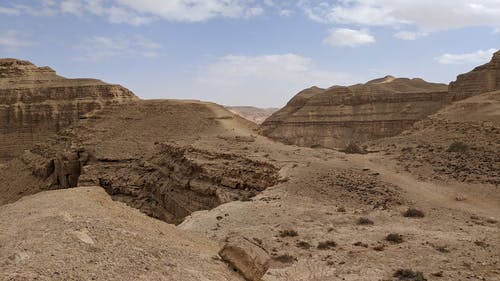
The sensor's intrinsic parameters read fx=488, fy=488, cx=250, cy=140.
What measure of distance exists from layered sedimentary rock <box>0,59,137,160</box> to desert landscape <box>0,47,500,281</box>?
0.11 m

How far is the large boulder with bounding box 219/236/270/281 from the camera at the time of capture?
22.6ft

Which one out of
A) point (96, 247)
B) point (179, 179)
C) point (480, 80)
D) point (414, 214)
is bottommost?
point (179, 179)

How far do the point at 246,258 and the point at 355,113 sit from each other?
51471 millimetres

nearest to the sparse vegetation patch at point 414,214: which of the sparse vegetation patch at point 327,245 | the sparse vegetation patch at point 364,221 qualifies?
the sparse vegetation patch at point 364,221

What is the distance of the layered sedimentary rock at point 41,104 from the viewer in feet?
118

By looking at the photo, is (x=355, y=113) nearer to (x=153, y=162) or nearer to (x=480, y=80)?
(x=480, y=80)

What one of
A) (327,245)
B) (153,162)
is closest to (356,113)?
(153,162)

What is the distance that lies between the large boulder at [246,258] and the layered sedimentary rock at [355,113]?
1800 inches

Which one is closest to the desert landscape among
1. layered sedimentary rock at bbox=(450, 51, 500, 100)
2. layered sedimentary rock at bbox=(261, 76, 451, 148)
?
layered sedimentary rock at bbox=(450, 51, 500, 100)

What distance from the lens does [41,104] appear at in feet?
121

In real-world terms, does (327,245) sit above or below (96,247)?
below

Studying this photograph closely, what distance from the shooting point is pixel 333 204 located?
14.5 m

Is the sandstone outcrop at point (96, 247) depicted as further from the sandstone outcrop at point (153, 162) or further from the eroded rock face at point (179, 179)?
the sandstone outcrop at point (153, 162)

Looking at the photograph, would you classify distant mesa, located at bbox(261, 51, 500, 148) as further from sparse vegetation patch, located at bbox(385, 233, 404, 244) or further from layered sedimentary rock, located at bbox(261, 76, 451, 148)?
sparse vegetation patch, located at bbox(385, 233, 404, 244)
